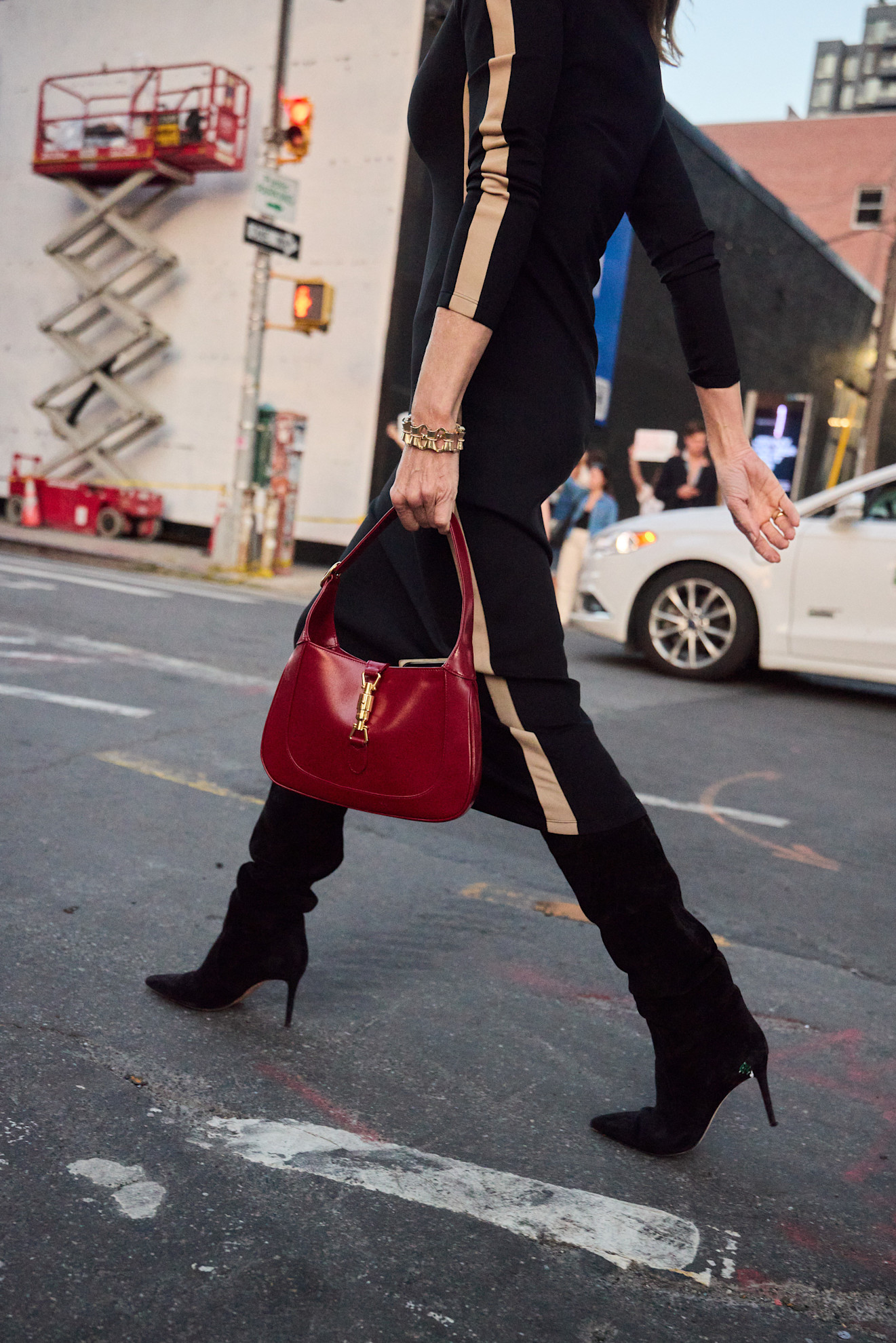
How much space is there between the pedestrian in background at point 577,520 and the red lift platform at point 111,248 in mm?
7720

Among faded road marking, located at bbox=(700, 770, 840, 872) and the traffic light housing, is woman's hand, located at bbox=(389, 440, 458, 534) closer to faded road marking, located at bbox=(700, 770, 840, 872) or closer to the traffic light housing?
faded road marking, located at bbox=(700, 770, 840, 872)

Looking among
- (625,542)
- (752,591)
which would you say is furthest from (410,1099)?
(625,542)

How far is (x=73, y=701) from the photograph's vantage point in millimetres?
5055

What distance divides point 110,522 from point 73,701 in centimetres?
1198

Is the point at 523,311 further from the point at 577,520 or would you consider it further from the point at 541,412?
the point at 577,520

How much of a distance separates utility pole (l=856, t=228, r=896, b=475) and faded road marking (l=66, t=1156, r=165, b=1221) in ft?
61.4

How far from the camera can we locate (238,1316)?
145cm

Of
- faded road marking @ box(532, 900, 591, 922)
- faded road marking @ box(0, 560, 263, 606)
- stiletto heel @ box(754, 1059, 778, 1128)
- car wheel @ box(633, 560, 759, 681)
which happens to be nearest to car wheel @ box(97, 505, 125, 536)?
faded road marking @ box(0, 560, 263, 606)

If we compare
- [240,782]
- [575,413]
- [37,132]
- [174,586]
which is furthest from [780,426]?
[575,413]

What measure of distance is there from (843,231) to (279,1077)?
48600mm

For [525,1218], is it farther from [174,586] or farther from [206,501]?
[206,501]

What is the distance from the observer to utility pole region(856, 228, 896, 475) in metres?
19.5

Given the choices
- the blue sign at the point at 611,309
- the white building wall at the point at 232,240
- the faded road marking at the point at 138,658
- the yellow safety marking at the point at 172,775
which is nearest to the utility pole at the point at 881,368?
the blue sign at the point at 611,309

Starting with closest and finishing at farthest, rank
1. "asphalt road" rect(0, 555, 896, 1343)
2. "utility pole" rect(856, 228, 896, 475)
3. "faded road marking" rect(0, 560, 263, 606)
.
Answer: "asphalt road" rect(0, 555, 896, 1343) < "faded road marking" rect(0, 560, 263, 606) < "utility pole" rect(856, 228, 896, 475)
